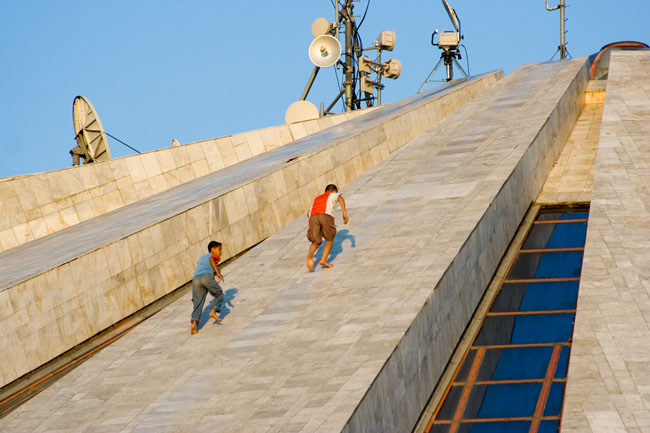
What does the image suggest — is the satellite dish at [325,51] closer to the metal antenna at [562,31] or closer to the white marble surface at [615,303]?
the metal antenna at [562,31]

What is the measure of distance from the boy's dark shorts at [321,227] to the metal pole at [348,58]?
26715mm

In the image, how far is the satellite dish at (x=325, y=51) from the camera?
38.0m

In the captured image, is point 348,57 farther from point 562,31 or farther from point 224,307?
point 224,307

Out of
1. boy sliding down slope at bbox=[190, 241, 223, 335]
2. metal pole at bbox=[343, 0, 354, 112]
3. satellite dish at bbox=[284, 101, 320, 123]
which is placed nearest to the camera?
boy sliding down slope at bbox=[190, 241, 223, 335]

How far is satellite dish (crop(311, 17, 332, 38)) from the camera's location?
4003 centimetres

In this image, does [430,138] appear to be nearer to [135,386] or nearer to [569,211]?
[569,211]

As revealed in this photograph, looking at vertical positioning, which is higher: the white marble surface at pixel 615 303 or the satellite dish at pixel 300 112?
the white marble surface at pixel 615 303

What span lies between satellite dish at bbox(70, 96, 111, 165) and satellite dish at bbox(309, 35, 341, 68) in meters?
14.7

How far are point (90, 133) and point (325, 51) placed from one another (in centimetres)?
1530

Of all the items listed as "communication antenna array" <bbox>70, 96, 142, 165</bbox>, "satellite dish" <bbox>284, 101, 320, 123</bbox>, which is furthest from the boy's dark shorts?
"satellite dish" <bbox>284, 101, 320, 123</bbox>

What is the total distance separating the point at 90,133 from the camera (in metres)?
24.8

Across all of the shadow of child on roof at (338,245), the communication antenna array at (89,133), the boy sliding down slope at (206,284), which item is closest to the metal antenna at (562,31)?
the communication antenna array at (89,133)

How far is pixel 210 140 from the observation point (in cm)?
2594

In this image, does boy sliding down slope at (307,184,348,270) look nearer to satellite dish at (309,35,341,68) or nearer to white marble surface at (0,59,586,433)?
white marble surface at (0,59,586,433)
